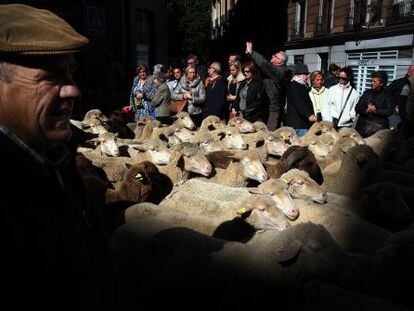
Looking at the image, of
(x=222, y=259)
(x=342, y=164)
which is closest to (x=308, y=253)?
(x=222, y=259)

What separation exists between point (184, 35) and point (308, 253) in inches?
1243

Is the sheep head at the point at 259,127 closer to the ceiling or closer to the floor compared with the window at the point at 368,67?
closer to the floor

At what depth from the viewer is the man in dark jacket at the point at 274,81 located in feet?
20.1

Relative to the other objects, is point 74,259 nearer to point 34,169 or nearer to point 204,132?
point 34,169

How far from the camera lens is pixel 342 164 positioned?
15.6ft

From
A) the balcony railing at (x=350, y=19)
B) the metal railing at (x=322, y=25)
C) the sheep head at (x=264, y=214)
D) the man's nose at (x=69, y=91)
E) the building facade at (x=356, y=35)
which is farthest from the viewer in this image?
the metal railing at (x=322, y=25)

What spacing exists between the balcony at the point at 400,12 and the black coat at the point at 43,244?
1477 centimetres

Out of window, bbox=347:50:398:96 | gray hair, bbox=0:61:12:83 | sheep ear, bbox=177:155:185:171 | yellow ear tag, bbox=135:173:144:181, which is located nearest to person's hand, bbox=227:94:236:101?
sheep ear, bbox=177:155:185:171

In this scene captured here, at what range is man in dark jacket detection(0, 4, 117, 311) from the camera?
99 centimetres

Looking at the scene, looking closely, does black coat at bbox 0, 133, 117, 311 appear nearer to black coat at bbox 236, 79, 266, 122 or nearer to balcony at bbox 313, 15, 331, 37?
black coat at bbox 236, 79, 266, 122

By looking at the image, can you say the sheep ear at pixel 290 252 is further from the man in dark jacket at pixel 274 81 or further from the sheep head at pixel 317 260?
the man in dark jacket at pixel 274 81

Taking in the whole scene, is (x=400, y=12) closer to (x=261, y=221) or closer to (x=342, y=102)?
(x=342, y=102)

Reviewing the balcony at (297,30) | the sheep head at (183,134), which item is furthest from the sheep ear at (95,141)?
the balcony at (297,30)

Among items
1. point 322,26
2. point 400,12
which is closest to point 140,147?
point 400,12
